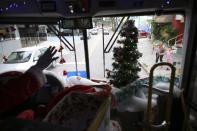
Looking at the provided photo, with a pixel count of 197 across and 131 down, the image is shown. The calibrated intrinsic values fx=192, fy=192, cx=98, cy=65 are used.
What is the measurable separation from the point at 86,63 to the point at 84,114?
6.55ft

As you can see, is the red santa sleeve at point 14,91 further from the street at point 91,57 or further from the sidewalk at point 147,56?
the sidewalk at point 147,56

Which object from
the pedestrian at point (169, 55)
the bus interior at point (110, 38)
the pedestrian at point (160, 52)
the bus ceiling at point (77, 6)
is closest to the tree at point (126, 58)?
the bus interior at point (110, 38)

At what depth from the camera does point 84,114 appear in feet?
2.94

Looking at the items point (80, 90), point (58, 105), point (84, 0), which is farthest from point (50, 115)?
point (84, 0)

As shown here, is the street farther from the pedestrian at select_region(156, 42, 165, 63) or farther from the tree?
the pedestrian at select_region(156, 42, 165, 63)

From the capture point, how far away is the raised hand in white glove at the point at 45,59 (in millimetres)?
1013

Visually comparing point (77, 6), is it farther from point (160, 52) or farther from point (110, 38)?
point (160, 52)

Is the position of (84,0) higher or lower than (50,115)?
higher

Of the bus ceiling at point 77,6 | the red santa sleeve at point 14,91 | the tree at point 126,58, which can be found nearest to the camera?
the red santa sleeve at point 14,91

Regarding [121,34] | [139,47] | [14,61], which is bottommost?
[14,61]

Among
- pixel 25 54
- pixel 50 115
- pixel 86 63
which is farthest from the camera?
pixel 25 54

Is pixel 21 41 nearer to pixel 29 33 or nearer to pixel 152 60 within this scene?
pixel 29 33

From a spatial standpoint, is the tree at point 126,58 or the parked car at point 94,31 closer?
the parked car at point 94,31

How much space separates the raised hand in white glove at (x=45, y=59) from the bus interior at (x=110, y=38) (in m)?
1.09
